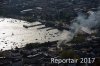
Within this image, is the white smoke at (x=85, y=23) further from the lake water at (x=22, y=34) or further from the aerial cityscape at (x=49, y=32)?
the lake water at (x=22, y=34)

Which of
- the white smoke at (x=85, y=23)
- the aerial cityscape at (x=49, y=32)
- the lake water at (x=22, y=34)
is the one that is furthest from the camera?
the white smoke at (x=85, y=23)

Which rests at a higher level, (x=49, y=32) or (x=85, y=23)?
(x=85, y=23)

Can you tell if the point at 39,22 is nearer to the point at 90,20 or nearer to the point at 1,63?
the point at 90,20

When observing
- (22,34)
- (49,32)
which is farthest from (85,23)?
(22,34)

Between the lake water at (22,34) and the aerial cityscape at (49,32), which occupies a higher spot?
the aerial cityscape at (49,32)

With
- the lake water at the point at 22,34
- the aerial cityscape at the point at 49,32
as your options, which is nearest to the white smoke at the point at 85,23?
the aerial cityscape at the point at 49,32

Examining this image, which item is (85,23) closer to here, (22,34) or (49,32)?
(49,32)

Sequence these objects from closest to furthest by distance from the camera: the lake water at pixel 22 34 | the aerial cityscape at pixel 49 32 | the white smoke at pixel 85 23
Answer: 1. the aerial cityscape at pixel 49 32
2. the lake water at pixel 22 34
3. the white smoke at pixel 85 23

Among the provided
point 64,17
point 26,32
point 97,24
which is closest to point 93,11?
point 64,17
